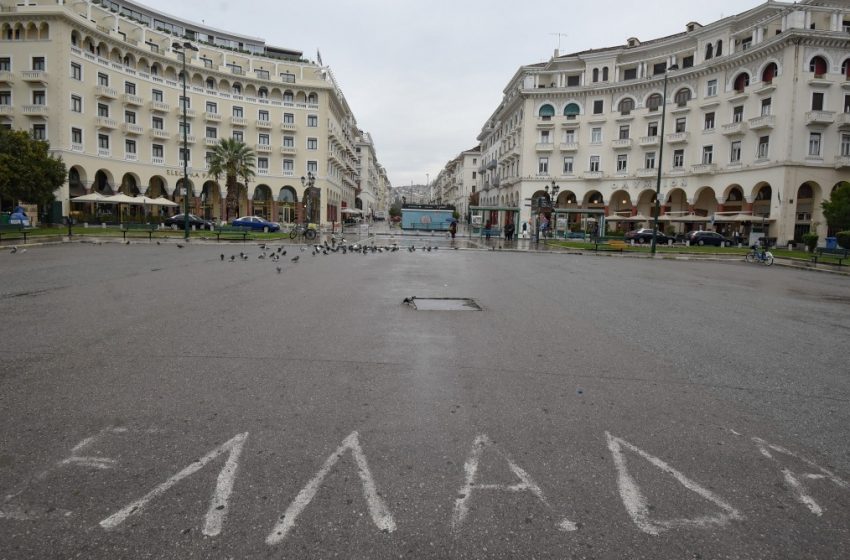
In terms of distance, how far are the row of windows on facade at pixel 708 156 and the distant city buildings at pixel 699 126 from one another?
110 mm

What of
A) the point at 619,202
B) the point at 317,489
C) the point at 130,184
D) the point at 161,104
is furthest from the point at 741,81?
the point at 130,184

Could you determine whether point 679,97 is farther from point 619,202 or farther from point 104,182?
point 104,182

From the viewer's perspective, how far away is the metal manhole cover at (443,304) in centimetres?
923

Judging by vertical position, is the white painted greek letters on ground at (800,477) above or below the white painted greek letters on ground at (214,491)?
below

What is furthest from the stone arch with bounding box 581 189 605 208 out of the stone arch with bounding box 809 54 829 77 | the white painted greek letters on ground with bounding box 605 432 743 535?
the white painted greek letters on ground with bounding box 605 432 743 535

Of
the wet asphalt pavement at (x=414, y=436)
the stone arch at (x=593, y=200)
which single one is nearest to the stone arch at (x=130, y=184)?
the stone arch at (x=593, y=200)

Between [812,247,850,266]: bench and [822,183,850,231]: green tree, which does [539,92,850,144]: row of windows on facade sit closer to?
[822,183,850,231]: green tree

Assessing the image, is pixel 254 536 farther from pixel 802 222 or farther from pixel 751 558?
pixel 802 222

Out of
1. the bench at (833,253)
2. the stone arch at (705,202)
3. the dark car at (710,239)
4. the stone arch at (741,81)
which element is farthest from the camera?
the stone arch at (705,202)

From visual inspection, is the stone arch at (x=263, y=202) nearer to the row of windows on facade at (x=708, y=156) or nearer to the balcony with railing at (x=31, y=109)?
the balcony with railing at (x=31, y=109)

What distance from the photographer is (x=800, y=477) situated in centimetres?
329

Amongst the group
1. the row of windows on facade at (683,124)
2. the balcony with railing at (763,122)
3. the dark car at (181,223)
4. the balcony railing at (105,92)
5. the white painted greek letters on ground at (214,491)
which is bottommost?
the white painted greek letters on ground at (214,491)

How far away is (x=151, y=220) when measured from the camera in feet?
151

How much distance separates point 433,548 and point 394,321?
549cm
